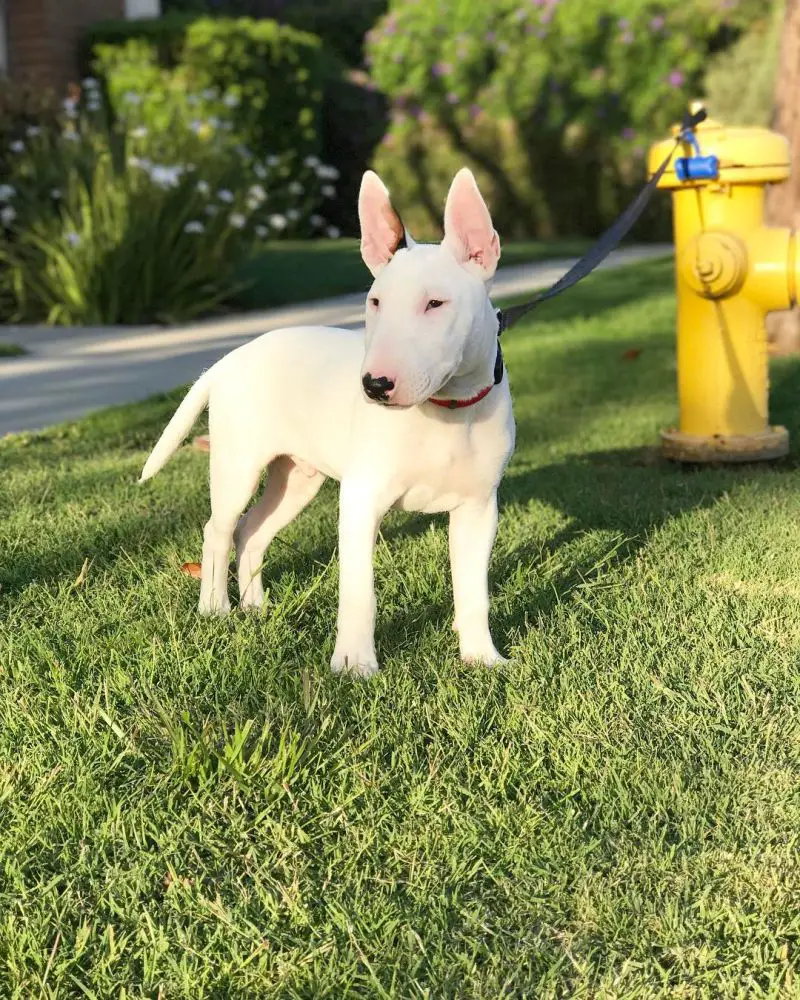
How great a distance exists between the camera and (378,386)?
2.25 metres

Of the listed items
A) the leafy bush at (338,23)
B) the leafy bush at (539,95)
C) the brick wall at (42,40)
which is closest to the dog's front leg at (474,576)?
the brick wall at (42,40)

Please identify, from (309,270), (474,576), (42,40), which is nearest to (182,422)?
(474,576)

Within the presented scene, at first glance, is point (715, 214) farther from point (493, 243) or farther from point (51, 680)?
point (51, 680)

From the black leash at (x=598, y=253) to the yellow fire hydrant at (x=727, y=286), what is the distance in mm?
82

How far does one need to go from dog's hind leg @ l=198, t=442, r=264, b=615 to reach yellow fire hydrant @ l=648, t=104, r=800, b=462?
222 cm

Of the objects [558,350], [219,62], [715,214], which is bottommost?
[558,350]

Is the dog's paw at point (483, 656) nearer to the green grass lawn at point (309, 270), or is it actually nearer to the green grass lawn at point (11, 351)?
the green grass lawn at point (11, 351)

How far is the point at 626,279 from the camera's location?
11383 millimetres

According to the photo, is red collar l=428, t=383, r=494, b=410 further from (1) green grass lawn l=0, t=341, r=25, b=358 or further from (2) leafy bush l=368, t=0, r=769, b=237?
(2) leafy bush l=368, t=0, r=769, b=237

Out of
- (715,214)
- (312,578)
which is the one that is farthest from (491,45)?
(312,578)

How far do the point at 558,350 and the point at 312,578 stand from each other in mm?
4525

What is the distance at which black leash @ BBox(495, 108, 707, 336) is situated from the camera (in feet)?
10.1

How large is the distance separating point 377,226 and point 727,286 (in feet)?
8.05

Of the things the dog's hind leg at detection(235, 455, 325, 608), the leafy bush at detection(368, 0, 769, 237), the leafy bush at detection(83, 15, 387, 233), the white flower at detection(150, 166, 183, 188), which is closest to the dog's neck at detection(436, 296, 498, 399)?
the dog's hind leg at detection(235, 455, 325, 608)
